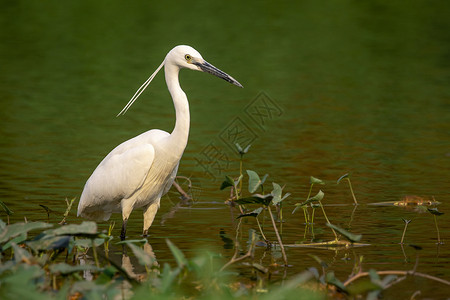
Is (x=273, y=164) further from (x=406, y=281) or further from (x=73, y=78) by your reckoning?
(x=73, y=78)

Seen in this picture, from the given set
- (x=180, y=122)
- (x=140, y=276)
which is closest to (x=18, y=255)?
(x=140, y=276)

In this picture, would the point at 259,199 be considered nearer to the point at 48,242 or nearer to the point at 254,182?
the point at 254,182

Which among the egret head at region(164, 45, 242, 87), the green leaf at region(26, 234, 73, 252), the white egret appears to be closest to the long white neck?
the white egret

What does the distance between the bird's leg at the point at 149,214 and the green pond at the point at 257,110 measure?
5.4 inches

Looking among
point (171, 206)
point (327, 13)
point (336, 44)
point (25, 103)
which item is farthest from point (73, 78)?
point (327, 13)

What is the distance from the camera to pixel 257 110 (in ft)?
49.2

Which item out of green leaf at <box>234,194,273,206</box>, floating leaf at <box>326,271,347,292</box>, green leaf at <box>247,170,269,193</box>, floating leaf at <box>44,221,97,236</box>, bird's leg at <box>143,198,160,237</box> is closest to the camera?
floating leaf at <box>44,221,97,236</box>

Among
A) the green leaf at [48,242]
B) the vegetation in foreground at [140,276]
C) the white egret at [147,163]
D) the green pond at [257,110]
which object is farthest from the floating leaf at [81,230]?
the white egret at [147,163]

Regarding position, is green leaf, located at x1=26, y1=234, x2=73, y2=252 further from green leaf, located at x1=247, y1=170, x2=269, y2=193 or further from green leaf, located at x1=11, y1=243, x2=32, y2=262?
green leaf, located at x1=247, y1=170, x2=269, y2=193

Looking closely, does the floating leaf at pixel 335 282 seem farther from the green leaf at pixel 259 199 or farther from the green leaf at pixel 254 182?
the green leaf at pixel 254 182

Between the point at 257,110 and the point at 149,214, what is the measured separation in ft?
24.7

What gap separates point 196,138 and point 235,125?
4.55ft

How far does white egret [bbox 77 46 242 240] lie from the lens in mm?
7348

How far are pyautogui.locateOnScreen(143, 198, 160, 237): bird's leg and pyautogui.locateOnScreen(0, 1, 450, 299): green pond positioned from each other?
137 mm
